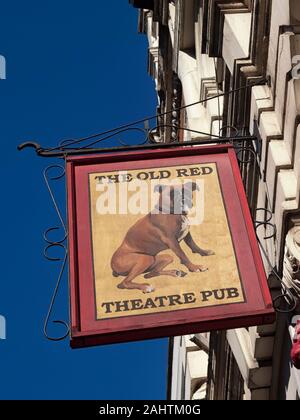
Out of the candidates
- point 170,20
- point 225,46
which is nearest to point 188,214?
point 225,46

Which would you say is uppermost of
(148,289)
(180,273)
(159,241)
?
(159,241)

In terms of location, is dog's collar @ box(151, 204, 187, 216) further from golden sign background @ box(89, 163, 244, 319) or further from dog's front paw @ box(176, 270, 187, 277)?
dog's front paw @ box(176, 270, 187, 277)

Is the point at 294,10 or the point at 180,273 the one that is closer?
the point at 180,273

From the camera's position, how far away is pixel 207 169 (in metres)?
15.0

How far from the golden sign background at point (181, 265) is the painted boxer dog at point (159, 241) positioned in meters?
0.08

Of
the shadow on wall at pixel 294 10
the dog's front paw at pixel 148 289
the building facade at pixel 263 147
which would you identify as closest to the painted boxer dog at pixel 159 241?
the dog's front paw at pixel 148 289

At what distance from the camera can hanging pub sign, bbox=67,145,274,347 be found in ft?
42.6

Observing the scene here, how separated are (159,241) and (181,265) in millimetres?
683

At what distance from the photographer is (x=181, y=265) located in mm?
13727

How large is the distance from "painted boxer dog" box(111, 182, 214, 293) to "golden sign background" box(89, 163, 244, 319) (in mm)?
75

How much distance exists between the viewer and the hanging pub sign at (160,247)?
12984mm

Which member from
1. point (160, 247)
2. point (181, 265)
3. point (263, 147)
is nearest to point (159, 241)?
point (160, 247)

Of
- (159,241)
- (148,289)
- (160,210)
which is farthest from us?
(160,210)

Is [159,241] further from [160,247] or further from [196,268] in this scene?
[196,268]
